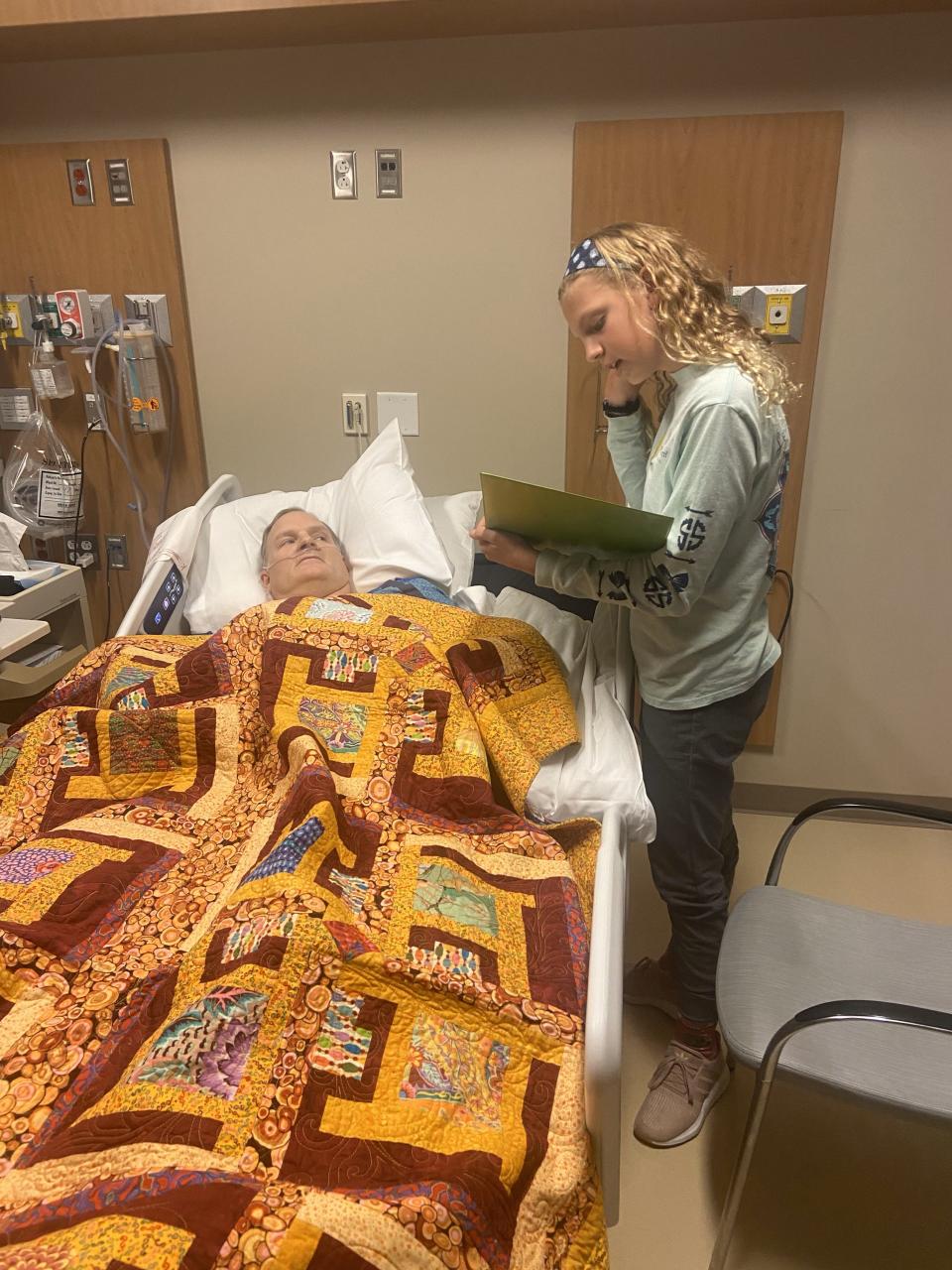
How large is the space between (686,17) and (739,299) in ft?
1.94

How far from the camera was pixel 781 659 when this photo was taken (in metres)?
2.39

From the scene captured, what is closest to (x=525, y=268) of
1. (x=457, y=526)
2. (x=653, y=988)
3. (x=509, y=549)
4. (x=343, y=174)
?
(x=343, y=174)

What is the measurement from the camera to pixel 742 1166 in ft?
4.01

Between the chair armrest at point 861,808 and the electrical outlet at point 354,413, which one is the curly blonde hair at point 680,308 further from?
the electrical outlet at point 354,413

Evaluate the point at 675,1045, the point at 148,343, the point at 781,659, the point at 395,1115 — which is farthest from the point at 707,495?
the point at 148,343

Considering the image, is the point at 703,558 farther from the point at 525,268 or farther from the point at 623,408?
the point at 525,268

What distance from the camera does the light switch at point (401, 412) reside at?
2330mm

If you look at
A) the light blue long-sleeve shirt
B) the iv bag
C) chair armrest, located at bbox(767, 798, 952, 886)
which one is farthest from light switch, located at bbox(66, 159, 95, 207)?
chair armrest, located at bbox(767, 798, 952, 886)

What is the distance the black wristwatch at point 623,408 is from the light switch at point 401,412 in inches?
34.8

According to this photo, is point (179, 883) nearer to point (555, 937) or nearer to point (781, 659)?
point (555, 937)

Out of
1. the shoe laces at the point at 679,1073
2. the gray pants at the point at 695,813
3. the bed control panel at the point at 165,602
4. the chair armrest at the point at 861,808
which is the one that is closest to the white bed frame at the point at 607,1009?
the gray pants at the point at 695,813

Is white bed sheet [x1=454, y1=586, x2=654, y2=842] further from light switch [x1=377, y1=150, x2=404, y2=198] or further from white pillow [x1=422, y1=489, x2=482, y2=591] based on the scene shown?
light switch [x1=377, y1=150, x2=404, y2=198]

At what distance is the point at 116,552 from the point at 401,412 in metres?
0.96

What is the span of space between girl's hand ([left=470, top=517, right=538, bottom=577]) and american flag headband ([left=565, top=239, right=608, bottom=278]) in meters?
0.42
